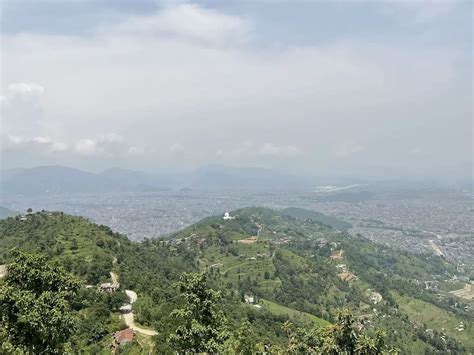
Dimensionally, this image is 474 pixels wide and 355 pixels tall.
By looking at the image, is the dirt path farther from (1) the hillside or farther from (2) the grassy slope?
(2) the grassy slope

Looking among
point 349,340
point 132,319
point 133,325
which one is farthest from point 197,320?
point 132,319

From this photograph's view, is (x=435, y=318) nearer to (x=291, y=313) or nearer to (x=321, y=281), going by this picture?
(x=321, y=281)

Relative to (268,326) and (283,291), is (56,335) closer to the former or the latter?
(268,326)

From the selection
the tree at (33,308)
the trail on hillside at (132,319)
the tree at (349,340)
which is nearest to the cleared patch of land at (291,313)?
the trail on hillside at (132,319)

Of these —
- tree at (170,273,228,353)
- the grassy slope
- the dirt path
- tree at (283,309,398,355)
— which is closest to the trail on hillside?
the dirt path

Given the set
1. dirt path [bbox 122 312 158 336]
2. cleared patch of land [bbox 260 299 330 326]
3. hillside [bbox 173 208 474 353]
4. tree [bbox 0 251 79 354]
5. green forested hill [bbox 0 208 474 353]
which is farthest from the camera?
hillside [bbox 173 208 474 353]

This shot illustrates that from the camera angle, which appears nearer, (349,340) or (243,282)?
(349,340)
